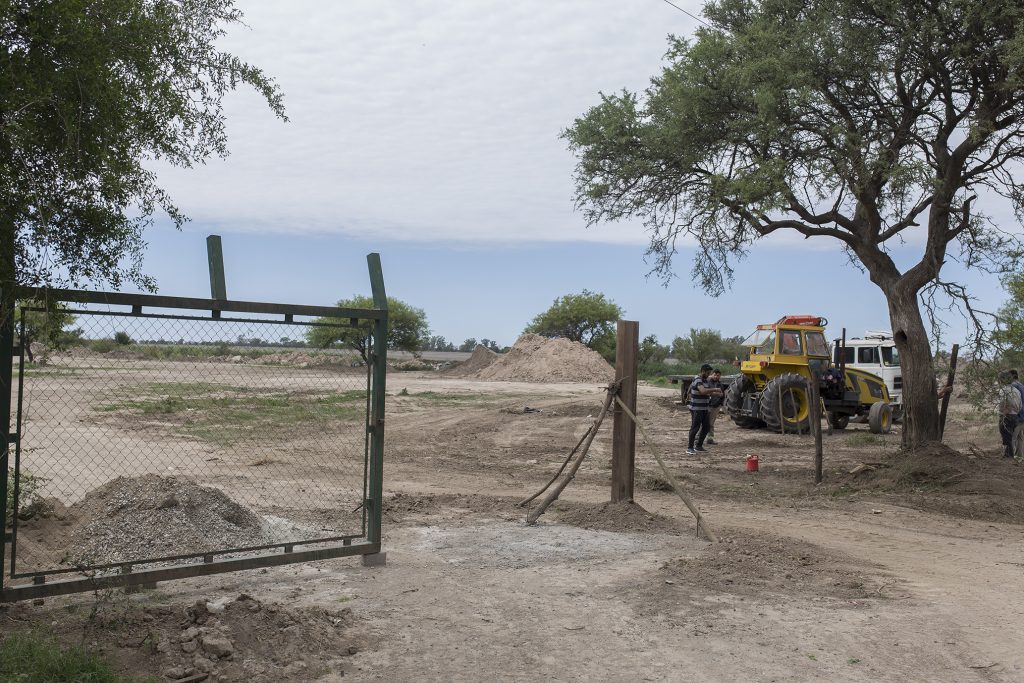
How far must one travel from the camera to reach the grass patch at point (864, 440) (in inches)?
794

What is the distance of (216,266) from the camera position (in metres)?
6.55

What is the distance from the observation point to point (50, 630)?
5.51 metres

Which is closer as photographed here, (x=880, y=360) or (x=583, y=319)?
(x=880, y=360)

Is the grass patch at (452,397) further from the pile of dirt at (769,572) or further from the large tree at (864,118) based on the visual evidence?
the pile of dirt at (769,572)

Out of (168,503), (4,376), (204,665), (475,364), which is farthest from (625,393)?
(475,364)

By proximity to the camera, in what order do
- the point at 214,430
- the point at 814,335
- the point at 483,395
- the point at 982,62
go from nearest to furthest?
the point at 982,62
the point at 214,430
the point at 814,335
the point at 483,395

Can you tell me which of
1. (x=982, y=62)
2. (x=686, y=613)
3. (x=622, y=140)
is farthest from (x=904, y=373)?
Result: (x=686, y=613)

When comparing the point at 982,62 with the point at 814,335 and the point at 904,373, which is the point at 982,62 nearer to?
the point at 904,373

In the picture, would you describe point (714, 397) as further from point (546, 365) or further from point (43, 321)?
point (546, 365)

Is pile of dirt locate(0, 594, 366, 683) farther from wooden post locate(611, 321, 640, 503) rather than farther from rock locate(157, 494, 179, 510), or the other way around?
wooden post locate(611, 321, 640, 503)

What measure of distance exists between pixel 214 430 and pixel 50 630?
14.1m

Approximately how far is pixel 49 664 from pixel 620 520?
6028 mm

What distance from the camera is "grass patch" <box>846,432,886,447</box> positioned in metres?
20.2

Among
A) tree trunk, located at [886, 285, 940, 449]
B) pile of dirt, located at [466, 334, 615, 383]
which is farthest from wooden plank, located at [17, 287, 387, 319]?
pile of dirt, located at [466, 334, 615, 383]
